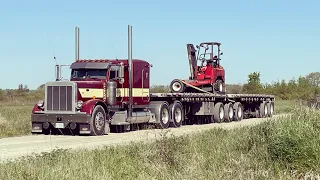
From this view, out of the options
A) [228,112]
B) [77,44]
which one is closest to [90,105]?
[77,44]

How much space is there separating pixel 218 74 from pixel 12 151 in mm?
17654

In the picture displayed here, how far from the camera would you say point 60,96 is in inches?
774

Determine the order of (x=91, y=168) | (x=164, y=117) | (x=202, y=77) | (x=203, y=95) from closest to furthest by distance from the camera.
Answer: (x=91, y=168), (x=164, y=117), (x=203, y=95), (x=202, y=77)

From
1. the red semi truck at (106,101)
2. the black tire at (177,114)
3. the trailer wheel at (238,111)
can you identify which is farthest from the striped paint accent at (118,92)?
the trailer wheel at (238,111)

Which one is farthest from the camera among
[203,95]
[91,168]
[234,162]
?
[203,95]

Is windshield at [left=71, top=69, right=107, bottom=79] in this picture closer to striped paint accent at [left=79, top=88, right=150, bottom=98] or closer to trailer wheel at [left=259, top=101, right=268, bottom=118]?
striped paint accent at [left=79, top=88, right=150, bottom=98]

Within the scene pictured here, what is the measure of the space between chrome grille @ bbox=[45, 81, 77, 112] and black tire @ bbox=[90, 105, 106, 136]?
818 mm

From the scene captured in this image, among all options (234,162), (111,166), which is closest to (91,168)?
(111,166)

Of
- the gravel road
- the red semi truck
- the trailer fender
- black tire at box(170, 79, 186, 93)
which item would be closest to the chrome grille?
the red semi truck

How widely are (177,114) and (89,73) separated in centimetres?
590

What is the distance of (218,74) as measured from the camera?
98.9ft

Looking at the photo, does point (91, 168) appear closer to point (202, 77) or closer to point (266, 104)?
point (202, 77)

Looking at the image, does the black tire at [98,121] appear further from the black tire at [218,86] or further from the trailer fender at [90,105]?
the black tire at [218,86]

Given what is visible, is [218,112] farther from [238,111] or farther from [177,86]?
[238,111]
